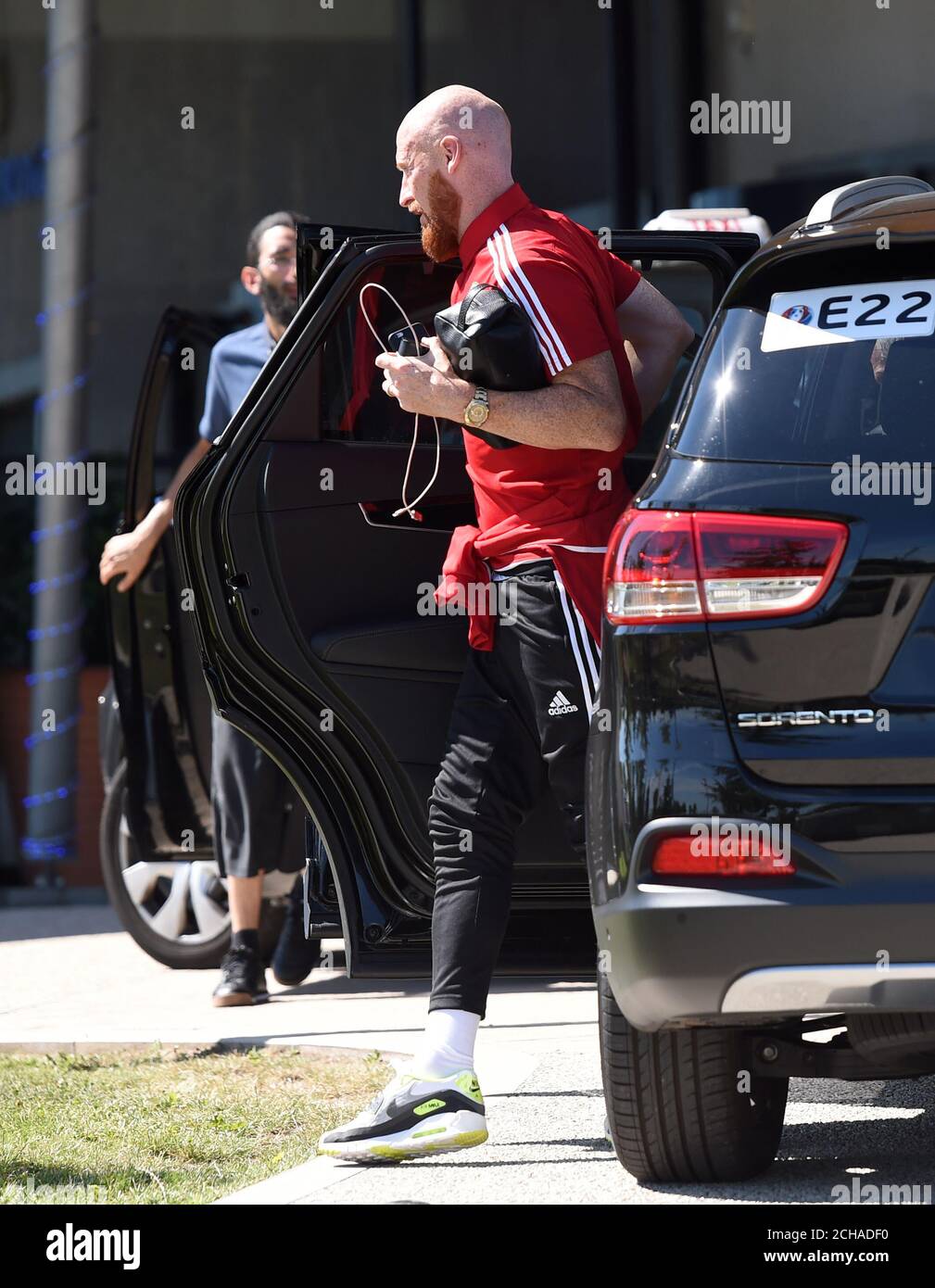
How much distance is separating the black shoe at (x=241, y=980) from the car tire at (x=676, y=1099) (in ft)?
8.71

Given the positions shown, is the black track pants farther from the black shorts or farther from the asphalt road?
Answer: the black shorts

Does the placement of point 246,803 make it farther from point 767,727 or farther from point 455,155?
point 767,727

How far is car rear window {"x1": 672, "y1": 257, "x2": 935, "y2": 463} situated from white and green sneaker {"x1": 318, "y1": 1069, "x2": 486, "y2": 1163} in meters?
1.31

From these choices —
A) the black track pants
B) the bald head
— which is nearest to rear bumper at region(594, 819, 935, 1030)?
the black track pants

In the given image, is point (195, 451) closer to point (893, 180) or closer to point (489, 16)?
point (893, 180)

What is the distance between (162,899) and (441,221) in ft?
11.6

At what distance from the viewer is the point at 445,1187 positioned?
11.7ft

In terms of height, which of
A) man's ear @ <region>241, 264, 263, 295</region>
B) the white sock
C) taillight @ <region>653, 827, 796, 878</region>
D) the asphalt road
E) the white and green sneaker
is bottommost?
the asphalt road

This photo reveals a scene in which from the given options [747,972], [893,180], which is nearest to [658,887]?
[747,972]

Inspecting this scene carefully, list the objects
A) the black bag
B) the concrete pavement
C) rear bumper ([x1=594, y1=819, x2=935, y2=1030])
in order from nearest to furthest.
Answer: rear bumper ([x1=594, y1=819, x2=935, y2=1030]) < the concrete pavement < the black bag

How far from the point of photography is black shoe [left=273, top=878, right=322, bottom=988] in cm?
631

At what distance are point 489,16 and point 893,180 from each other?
26.3ft

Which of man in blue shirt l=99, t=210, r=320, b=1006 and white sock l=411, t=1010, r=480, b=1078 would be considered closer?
white sock l=411, t=1010, r=480, b=1078

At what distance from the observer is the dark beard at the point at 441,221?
13.0 ft
